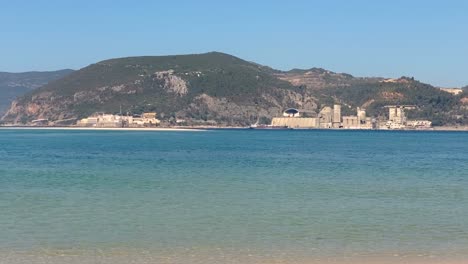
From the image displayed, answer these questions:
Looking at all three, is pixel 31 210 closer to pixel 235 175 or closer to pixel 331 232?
pixel 331 232

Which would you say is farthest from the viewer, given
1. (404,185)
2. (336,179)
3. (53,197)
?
(336,179)

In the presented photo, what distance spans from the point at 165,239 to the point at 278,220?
17.7 ft

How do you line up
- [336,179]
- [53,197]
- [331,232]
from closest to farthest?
[331,232] → [53,197] → [336,179]

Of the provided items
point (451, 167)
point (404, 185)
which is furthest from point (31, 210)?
point (451, 167)

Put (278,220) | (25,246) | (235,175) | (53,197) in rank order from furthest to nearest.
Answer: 1. (235,175)
2. (53,197)
3. (278,220)
4. (25,246)

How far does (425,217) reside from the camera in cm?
2886

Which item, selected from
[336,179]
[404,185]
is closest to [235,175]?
[336,179]

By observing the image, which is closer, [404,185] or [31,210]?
[31,210]

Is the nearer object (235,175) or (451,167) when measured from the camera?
(235,175)

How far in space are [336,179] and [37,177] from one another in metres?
17.5

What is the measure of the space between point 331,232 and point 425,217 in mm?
5407

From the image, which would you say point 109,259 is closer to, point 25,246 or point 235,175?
point 25,246

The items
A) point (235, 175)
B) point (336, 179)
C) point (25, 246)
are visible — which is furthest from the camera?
point (235, 175)

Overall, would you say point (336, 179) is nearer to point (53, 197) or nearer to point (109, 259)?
point (53, 197)
